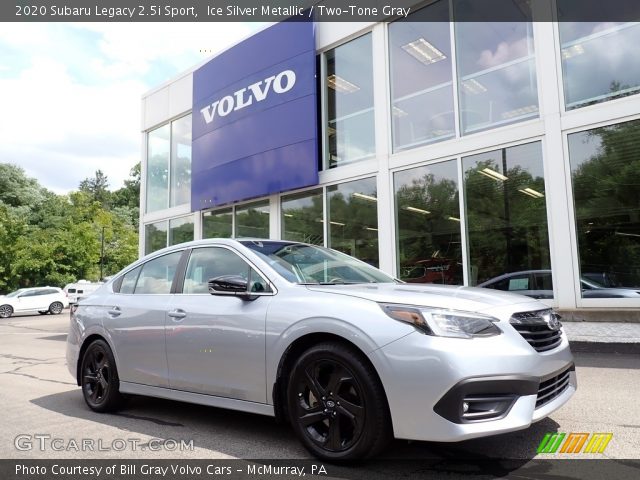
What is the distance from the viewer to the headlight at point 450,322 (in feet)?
9.58

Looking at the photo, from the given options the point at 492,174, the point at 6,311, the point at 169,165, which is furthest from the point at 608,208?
the point at 6,311

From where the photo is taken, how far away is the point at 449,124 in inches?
422

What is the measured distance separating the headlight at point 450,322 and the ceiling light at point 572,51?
829 centimetres

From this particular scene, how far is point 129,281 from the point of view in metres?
5.06

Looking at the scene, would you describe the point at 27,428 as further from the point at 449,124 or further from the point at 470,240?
the point at 449,124

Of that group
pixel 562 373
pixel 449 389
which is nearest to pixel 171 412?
pixel 449 389

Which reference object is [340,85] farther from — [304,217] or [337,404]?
[337,404]

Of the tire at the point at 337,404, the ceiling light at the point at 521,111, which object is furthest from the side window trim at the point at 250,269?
the ceiling light at the point at 521,111

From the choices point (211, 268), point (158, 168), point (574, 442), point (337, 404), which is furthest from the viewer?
point (158, 168)

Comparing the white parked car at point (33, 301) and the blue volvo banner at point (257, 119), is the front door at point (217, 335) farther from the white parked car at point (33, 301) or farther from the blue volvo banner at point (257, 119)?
the white parked car at point (33, 301)

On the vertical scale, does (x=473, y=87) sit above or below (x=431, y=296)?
above

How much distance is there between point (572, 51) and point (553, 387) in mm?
8275

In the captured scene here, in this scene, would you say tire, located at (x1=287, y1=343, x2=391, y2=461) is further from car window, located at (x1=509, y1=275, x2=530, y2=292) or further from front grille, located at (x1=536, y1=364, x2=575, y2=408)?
car window, located at (x1=509, y1=275, x2=530, y2=292)

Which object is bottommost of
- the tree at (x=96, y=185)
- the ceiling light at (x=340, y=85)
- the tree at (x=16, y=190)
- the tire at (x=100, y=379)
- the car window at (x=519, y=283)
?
the tire at (x=100, y=379)
